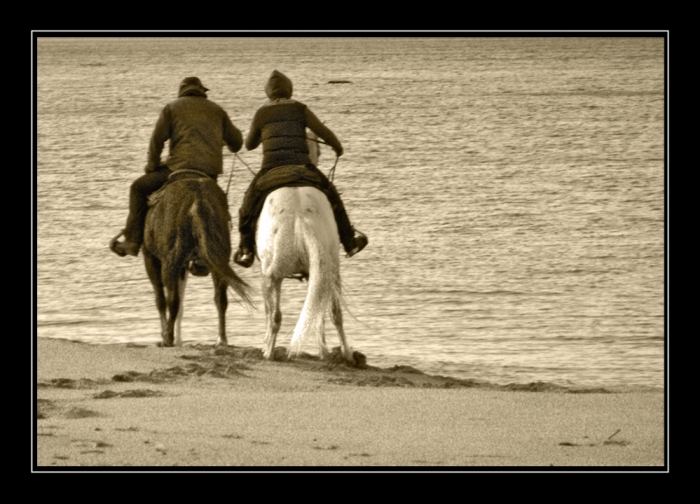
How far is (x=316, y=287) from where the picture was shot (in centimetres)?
1115

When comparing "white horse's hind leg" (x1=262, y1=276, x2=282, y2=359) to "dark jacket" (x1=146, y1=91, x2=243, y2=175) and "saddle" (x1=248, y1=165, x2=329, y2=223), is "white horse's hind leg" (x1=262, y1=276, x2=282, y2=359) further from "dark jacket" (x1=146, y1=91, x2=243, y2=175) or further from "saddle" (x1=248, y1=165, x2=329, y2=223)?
"dark jacket" (x1=146, y1=91, x2=243, y2=175)

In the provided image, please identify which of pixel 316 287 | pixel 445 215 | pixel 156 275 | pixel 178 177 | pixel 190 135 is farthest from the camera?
pixel 445 215

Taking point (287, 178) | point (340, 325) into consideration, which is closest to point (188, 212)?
point (287, 178)

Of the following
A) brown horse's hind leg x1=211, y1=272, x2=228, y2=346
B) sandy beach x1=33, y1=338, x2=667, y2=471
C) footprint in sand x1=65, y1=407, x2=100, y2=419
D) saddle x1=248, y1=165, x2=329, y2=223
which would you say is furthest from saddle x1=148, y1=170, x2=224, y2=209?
footprint in sand x1=65, y1=407, x2=100, y2=419

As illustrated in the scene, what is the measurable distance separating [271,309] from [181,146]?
5.32 ft

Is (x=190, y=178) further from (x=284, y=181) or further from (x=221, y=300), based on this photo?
(x=221, y=300)

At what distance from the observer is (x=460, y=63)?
170 ft

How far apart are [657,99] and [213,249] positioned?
3042cm

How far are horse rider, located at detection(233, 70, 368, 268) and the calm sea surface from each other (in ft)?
4.61

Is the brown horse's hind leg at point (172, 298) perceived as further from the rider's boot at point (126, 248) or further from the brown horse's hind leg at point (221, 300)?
the rider's boot at point (126, 248)

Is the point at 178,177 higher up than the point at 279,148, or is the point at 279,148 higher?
the point at 279,148

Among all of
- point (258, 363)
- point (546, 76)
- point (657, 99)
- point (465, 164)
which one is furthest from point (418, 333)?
point (546, 76)

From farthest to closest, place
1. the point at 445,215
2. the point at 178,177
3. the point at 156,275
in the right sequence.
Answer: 1. the point at 445,215
2. the point at 156,275
3. the point at 178,177

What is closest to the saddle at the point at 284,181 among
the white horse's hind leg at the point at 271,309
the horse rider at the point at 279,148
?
the horse rider at the point at 279,148
